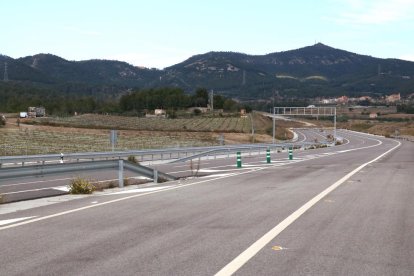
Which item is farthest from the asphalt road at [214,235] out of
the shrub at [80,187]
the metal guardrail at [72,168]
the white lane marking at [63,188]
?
the white lane marking at [63,188]

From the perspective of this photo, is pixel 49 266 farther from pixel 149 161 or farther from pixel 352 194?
pixel 149 161

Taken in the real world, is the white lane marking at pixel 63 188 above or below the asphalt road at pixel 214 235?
below

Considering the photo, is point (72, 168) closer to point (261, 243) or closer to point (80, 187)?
point (80, 187)

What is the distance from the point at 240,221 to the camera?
10180 mm

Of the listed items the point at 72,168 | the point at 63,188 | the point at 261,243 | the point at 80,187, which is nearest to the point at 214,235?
the point at 261,243

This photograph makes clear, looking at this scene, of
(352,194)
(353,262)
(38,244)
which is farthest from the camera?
(352,194)

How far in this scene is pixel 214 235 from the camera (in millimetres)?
8766

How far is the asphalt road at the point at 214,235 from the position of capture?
6809 mm

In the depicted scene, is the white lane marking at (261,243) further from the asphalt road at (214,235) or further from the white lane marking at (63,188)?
the white lane marking at (63,188)

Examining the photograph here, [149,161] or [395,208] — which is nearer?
[395,208]

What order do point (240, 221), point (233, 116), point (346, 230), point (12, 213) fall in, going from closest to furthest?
point (346, 230), point (240, 221), point (12, 213), point (233, 116)

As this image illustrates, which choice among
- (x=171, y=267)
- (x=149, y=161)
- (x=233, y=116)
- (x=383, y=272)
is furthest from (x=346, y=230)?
(x=233, y=116)

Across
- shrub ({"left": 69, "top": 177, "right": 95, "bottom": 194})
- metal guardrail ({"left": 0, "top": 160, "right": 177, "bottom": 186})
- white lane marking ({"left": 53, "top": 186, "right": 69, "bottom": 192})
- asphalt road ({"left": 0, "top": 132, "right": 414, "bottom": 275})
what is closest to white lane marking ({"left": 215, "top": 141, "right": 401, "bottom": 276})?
asphalt road ({"left": 0, "top": 132, "right": 414, "bottom": 275})

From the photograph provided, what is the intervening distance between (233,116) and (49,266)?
152 metres
